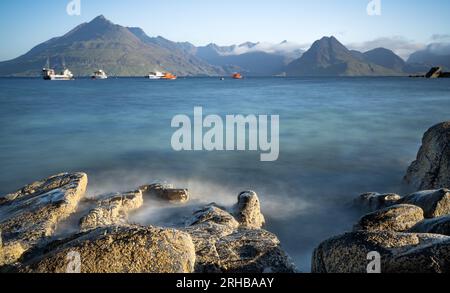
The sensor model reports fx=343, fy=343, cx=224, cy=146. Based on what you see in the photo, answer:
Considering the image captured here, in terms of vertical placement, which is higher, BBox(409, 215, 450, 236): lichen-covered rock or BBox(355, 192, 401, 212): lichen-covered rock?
BBox(409, 215, 450, 236): lichen-covered rock

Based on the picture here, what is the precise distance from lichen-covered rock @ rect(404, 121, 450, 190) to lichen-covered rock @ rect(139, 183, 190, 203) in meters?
8.52

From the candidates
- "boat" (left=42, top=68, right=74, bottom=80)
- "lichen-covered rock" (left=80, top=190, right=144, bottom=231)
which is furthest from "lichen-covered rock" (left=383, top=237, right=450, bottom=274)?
"boat" (left=42, top=68, right=74, bottom=80)

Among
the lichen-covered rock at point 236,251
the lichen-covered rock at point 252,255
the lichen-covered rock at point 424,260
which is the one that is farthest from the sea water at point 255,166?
the lichen-covered rock at point 424,260

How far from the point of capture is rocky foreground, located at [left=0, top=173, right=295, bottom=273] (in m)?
4.52

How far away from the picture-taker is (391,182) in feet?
52.6

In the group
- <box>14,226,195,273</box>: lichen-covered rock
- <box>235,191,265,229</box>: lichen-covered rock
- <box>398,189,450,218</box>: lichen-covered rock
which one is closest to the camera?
<box>14,226,195,273</box>: lichen-covered rock

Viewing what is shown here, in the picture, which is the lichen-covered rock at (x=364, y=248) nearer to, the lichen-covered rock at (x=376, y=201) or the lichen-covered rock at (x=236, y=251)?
the lichen-covered rock at (x=236, y=251)

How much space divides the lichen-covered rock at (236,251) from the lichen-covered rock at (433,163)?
772cm

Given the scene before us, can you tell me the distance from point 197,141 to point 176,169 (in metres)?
8.06

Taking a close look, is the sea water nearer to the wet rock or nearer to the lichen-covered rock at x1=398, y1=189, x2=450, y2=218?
the wet rock

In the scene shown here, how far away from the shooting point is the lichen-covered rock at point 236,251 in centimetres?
558
